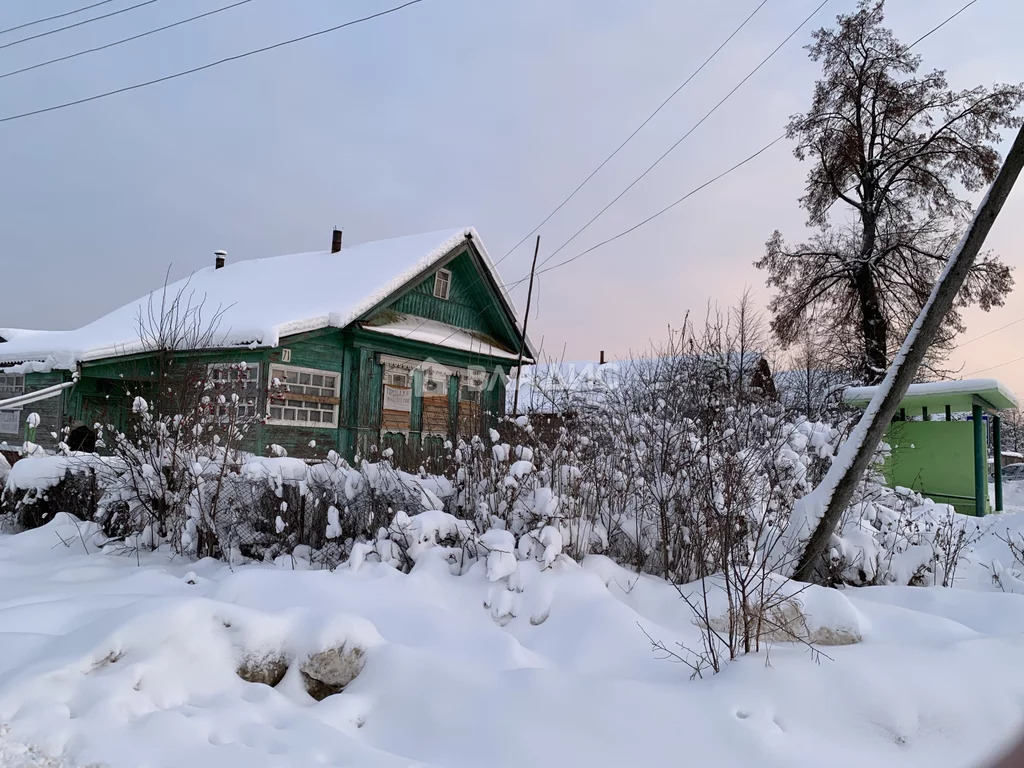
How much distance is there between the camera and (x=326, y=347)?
12688 millimetres

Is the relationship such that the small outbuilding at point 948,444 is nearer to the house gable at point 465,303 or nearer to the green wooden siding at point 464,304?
the house gable at point 465,303

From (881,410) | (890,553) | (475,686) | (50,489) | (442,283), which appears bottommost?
(475,686)

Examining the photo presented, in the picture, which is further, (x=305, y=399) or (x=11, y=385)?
(x=11, y=385)

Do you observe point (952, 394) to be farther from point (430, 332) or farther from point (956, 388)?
point (430, 332)

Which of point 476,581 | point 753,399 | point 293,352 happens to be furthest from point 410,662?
point 293,352

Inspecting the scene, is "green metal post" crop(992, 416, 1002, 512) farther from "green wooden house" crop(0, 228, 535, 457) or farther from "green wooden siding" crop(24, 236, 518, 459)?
"green wooden house" crop(0, 228, 535, 457)

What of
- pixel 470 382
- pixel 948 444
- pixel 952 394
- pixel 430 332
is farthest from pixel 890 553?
pixel 470 382

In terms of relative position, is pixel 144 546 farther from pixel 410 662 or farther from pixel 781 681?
pixel 781 681

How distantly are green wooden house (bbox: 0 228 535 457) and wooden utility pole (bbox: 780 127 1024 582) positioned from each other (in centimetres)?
584

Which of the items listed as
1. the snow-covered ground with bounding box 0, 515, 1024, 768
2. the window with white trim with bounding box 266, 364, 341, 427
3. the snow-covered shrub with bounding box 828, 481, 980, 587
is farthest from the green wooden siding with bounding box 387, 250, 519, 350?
the snow-covered ground with bounding box 0, 515, 1024, 768

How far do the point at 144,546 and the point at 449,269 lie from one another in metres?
11.3

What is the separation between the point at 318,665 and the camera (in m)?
3.49

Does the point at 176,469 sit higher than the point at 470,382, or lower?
lower

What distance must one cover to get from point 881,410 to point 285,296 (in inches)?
487
